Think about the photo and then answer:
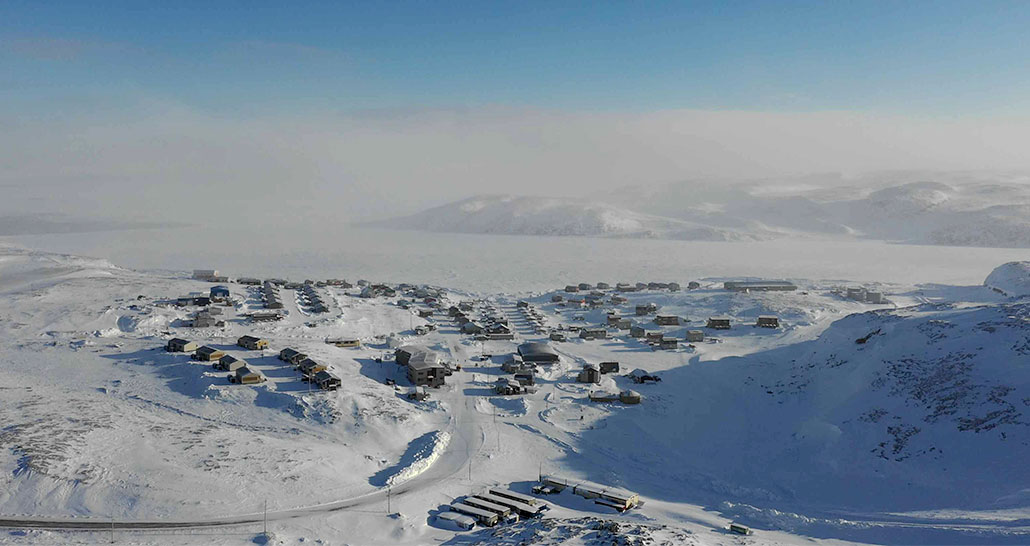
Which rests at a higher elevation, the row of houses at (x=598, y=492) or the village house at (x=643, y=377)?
the village house at (x=643, y=377)

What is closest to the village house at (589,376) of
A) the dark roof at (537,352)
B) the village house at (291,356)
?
the dark roof at (537,352)

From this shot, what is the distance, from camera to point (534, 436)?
1309 inches

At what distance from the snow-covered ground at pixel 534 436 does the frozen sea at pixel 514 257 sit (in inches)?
1734

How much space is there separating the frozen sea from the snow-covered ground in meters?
44.0

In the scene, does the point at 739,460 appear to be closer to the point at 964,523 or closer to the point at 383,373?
the point at 964,523

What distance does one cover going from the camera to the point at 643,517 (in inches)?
933

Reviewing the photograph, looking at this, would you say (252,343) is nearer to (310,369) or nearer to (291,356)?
(291,356)

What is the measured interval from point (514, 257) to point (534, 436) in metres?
92.5

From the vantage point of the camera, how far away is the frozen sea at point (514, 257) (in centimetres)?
9506

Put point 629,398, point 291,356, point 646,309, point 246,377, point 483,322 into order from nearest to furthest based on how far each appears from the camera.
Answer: point 246,377
point 629,398
point 291,356
point 483,322
point 646,309

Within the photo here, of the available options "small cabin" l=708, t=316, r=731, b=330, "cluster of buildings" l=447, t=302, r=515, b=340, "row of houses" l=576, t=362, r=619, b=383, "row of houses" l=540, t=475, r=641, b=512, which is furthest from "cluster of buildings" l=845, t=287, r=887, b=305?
"row of houses" l=540, t=475, r=641, b=512

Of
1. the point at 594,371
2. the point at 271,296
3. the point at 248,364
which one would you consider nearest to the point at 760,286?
the point at 594,371

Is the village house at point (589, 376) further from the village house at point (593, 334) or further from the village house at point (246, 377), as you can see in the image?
the village house at point (246, 377)

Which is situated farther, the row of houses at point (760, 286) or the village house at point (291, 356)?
the row of houses at point (760, 286)
